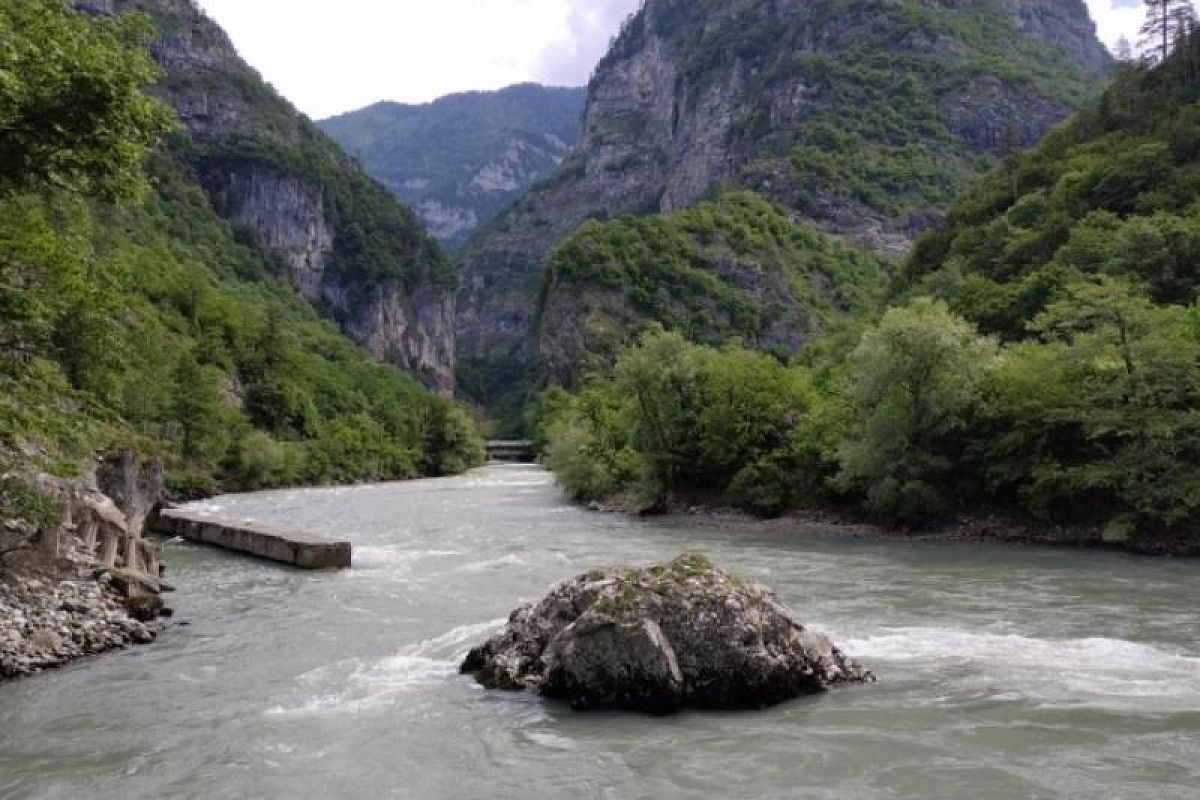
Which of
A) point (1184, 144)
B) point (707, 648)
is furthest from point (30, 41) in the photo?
point (1184, 144)

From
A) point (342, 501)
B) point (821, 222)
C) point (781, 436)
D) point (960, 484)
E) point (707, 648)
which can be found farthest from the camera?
point (821, 222)

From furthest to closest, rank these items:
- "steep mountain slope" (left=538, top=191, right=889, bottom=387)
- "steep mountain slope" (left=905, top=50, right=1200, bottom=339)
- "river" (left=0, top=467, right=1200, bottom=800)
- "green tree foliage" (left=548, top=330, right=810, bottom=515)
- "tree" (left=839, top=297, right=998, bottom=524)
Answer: "steep mountain slope" (left=538, top=191, right=889, bottom=387), "steep mountain slope" (left=905, top=50, right=1200, bottom=339), "green tree foliage" (left=548, top=330, right=810, bottom=515), "tree" (left=839, top=297, right=998, bottom=524), "river" (left=0, top=467, right=1200, bottom=800)

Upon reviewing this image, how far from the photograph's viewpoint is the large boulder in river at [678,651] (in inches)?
549

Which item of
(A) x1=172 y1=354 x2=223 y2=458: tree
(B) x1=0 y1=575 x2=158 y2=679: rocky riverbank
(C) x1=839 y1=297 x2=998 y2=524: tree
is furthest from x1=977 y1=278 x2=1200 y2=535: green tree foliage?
(A) x1=172 y1=354 x2=223 y2=458: tree

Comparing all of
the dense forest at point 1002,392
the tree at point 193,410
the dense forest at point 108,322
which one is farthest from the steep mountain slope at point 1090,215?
the tree at point 193,410

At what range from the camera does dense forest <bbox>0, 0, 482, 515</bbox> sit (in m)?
13.2

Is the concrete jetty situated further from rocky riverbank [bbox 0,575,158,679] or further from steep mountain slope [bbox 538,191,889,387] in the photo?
steep mountain slope [bbox 538,191,889,387]

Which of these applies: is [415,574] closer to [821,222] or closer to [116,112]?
[116,112]

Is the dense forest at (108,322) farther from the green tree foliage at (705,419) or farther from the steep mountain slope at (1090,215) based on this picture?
the steep mountain slope at (1090,215)

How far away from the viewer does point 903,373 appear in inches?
1674

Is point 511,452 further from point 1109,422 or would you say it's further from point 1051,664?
point 1051,664

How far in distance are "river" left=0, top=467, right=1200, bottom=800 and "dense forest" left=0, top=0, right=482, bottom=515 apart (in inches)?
181

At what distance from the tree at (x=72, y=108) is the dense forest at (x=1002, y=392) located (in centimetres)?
3370

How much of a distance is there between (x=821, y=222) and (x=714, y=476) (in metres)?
138
